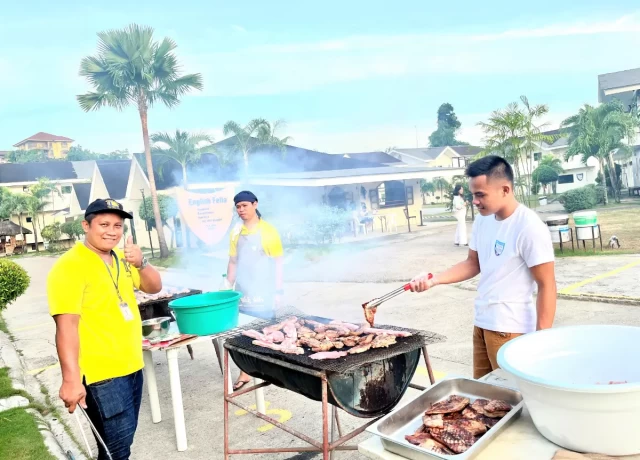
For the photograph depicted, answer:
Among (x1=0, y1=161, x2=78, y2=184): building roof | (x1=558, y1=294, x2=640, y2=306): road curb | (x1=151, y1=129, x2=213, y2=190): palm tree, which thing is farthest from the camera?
(x1=0, y1=161, x2=78, y2=184): building roof

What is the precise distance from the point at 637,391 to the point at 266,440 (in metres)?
3.17

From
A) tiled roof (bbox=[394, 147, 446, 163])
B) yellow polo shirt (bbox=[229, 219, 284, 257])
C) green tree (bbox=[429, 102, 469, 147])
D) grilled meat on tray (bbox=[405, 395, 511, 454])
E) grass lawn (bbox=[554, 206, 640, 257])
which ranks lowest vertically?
grass lawn (bbox=[554, 206, 640, 257])

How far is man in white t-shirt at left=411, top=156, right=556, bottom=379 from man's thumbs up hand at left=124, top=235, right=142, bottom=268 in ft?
5.61

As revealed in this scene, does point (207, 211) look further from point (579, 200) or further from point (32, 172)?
point (32, 172)

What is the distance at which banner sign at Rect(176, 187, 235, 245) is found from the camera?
1578 cm

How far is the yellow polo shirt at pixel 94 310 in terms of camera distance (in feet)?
8.29

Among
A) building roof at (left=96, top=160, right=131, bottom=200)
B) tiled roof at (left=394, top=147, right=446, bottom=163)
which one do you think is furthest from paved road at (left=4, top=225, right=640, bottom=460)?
tiled roof at (left=394, top=147, right=446, bottom=163)

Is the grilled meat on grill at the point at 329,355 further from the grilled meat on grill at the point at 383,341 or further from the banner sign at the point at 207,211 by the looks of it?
the banner sign at the point at 207,211

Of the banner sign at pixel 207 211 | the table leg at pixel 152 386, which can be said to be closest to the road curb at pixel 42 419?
the table leg at pixel 152 386

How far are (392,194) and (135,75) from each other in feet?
39.6

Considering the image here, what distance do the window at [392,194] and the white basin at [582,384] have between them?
20.3 m

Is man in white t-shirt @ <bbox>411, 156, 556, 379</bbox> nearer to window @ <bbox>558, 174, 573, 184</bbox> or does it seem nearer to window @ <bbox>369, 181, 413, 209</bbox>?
window @ <bbox>369, 181, 413, 209</bbox>

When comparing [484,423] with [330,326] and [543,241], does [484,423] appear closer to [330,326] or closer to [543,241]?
[543,241]

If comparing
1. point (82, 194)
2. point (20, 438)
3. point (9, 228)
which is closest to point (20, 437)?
point (20, 438)
